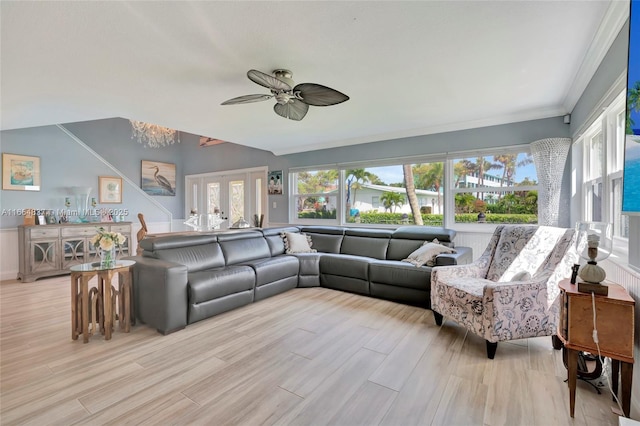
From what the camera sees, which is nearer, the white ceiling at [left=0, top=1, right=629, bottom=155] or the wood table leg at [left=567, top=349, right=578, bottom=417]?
the wood table leg at [left=567, top=349, right=578, bottom=417]

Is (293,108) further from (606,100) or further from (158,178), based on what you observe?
(158,178)

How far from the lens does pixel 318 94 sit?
7.98 feet

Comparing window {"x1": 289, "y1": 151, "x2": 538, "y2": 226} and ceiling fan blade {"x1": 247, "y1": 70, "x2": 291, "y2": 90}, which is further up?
ceiling fan blade {"x1": 247, "y1": 70, "x2": 291, "y2": 90}

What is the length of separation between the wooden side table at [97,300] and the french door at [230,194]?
143 inches

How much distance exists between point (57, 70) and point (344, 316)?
138 inches

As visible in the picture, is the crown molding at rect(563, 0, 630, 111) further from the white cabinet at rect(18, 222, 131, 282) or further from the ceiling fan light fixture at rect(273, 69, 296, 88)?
the white cabinet at rect(18, 222, 131, 282)

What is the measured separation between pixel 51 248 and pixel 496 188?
284 inches

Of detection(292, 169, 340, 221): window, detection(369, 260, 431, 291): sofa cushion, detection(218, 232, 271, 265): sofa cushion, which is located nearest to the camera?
detection(369, 260, 431, 291): sofa cushion

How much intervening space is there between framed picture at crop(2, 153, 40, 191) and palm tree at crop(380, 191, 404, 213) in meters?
6.20

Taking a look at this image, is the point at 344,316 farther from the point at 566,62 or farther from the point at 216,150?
the point at 216,150

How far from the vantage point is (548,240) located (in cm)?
268

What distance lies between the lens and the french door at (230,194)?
686 cm

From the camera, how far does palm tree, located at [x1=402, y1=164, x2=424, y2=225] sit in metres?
4.82

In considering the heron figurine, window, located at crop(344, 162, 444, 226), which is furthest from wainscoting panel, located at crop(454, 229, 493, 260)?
the heron figurine
